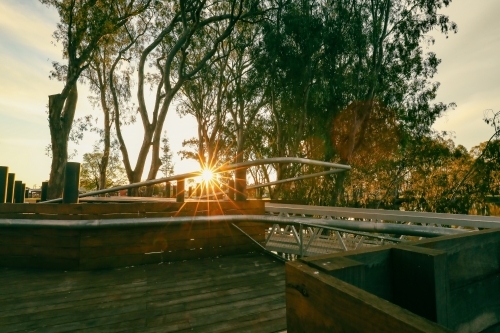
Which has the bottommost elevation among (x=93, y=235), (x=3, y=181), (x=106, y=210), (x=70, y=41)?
(x=93, y=235)

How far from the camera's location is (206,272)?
3938 mm

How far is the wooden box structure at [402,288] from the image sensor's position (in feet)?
2.51

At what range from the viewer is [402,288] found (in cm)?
113

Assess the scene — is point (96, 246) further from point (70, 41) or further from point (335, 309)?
point (70, 41)

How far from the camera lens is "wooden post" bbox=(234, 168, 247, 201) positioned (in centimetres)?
509

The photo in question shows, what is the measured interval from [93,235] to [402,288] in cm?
396

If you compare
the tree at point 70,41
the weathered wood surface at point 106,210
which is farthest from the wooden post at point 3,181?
the tree at point 70,41

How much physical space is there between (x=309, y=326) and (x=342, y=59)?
1946 cm

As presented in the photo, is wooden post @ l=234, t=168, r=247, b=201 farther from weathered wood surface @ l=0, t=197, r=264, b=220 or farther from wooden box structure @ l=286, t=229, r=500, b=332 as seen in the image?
wooden box structure @ l=286, t=229, r=500, b=332

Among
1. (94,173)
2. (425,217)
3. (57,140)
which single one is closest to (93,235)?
(425,217)

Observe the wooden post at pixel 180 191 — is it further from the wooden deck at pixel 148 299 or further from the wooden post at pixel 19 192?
the wooden post at pixel 19 192

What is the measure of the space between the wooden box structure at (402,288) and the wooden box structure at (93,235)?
143 inches

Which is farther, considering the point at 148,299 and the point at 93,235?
the point at 93,235

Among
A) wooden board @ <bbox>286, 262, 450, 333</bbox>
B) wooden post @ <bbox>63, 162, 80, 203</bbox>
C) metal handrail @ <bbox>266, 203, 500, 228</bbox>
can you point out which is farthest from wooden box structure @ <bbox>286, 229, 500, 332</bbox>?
wooden post @ <bbox>63, 162, 80, 203</bbox>
